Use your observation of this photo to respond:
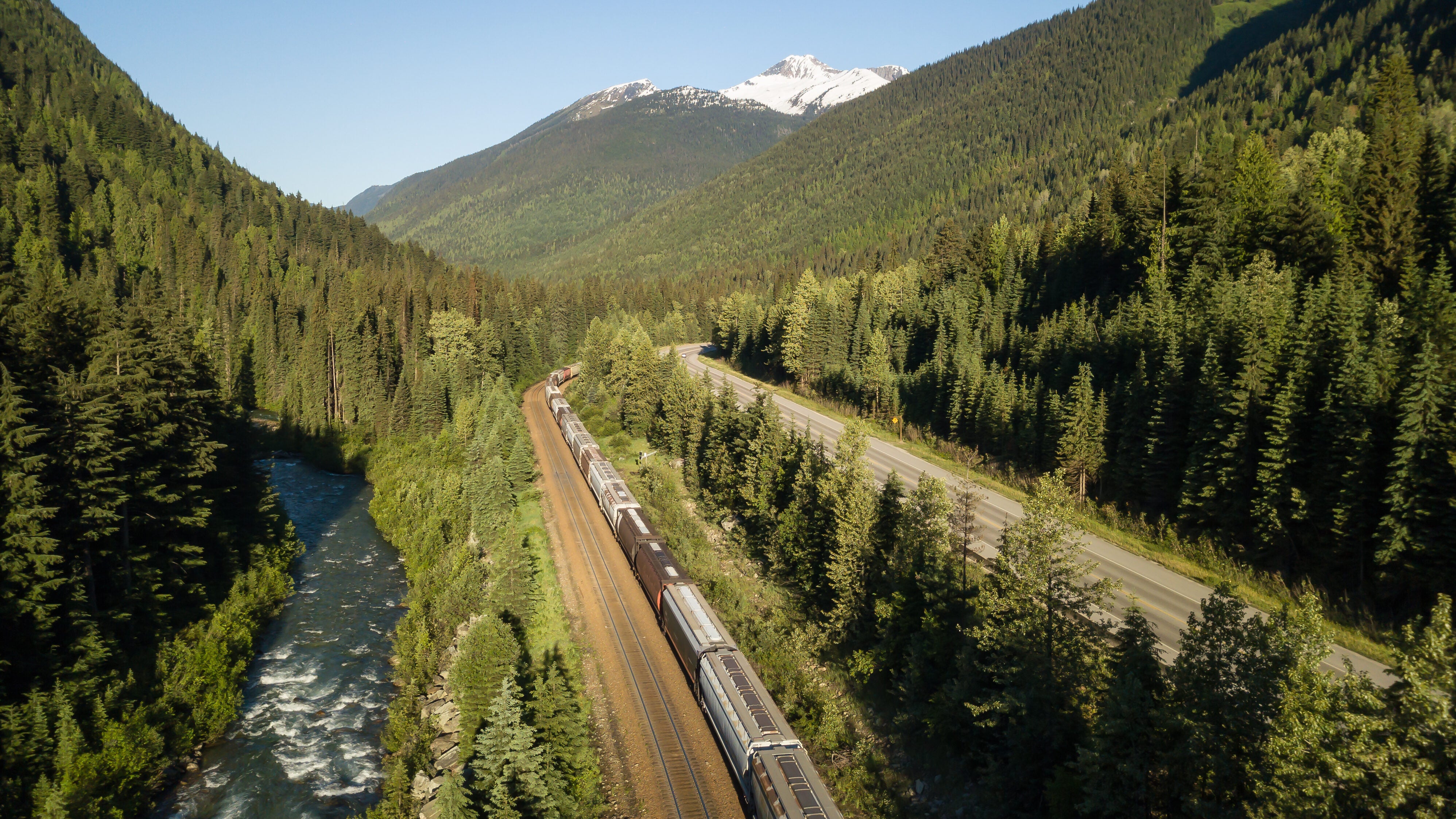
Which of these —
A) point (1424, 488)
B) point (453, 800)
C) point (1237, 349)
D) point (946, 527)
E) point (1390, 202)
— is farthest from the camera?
point (1390, 202)

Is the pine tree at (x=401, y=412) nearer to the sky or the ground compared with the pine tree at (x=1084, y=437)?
nearer to the ground

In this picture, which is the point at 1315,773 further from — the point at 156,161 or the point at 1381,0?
the point at 156,161

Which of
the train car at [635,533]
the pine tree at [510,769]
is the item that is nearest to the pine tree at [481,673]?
the pine tree at [510,769]

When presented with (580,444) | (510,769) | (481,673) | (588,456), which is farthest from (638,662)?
(580,444)

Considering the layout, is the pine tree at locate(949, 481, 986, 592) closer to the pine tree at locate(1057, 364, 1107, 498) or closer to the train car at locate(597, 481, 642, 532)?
the pine tree at locate(1057, 364, 1107, 498)

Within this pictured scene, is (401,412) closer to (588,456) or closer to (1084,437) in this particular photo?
(588,456)

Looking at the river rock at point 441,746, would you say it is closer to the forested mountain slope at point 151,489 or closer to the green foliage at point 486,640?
the green foliage at point 486,640
